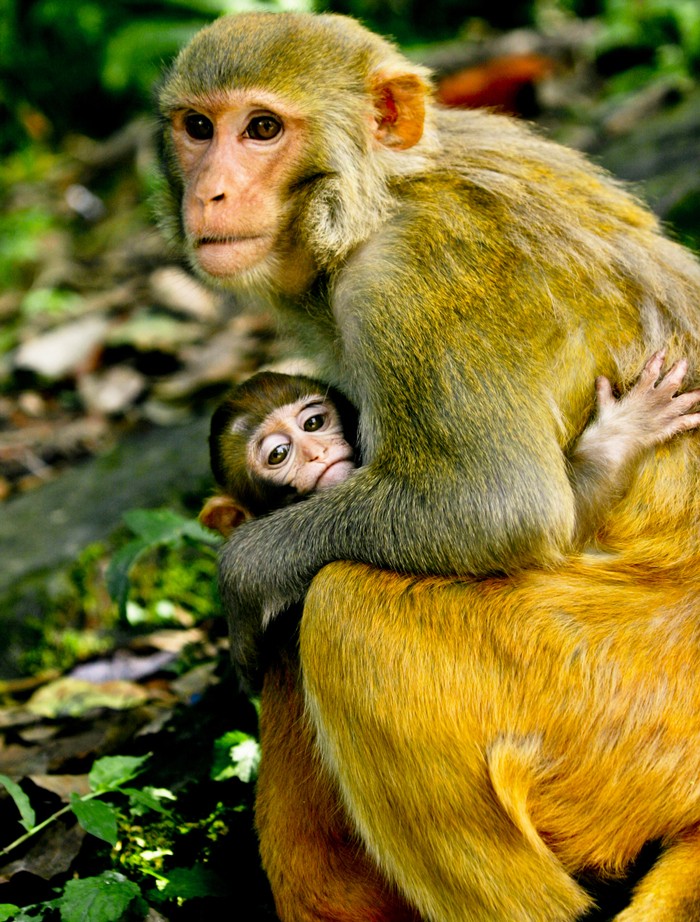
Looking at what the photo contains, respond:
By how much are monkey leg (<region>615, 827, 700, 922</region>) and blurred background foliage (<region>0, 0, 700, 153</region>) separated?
10797 mm

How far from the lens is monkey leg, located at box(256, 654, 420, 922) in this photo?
4094 mm

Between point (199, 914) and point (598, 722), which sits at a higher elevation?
point (598, 722)

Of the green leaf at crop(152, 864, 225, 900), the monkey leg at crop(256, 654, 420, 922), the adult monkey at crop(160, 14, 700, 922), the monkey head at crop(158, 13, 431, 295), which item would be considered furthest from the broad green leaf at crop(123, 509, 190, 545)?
the green leaf at crop(152, 864, 225, 900)

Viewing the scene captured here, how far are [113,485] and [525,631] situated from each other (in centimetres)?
500

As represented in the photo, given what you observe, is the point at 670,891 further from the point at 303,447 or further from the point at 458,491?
the point at 303,447

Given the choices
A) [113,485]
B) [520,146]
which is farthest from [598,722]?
[113,485]

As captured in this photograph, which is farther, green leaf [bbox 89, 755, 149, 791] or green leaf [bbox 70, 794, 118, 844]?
green leaf [bbox 89, 755, 149, 791]

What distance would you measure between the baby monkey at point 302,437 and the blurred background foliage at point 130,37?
9.20 meters

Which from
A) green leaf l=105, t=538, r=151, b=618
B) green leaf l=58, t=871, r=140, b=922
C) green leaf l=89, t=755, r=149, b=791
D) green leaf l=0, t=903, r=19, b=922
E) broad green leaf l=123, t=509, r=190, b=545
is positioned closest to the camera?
green leaf l=58, t=871, r=140, b=922

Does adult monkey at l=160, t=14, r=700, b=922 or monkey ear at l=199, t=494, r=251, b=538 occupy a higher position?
adult monkey at l=160, t=14, r=700, b=922


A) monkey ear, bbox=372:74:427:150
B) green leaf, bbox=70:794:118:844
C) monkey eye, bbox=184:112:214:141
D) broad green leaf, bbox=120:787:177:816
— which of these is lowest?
broad green leaf, bbox=120:787:177:816

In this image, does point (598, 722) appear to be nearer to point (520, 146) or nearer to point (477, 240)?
point (477, 240)

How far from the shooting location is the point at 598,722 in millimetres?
3648

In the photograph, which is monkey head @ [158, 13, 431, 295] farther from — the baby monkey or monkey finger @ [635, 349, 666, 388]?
monkey finger @ [635, 349, 666, 388]
